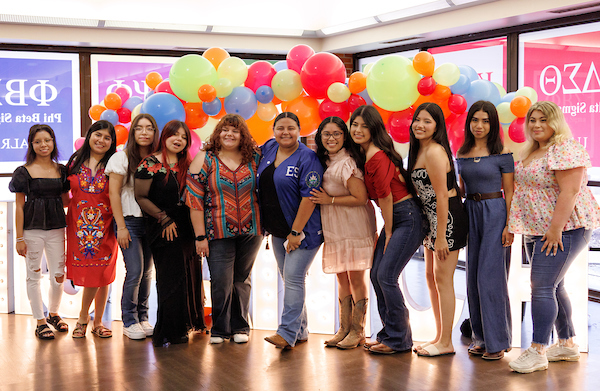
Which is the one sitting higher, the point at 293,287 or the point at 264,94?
the point at 264,94

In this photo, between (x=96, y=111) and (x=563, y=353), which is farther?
(x=96, y=111)

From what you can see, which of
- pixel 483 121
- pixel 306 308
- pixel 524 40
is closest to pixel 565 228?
pixel 483 121

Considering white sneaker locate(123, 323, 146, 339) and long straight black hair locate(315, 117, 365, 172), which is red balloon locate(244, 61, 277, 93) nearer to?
long straight black hair locate(315, 117, 365, 172)

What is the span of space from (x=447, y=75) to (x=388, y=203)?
0.95m

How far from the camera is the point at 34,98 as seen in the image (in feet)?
21.1

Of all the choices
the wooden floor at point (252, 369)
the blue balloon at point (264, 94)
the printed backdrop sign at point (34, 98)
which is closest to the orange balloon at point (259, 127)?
the blue balloon at point (264, 94)

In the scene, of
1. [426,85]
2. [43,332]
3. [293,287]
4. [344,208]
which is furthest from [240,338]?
[426,85]

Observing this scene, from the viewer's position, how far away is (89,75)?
21.3 ft

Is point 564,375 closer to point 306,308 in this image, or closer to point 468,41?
point 306,308

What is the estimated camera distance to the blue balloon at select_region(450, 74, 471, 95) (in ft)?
11.8

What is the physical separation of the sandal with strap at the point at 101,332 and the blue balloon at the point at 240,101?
165cm

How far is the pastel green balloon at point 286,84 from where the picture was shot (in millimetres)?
3902

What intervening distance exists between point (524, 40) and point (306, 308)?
3.41 m

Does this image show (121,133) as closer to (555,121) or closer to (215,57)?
(215,57)
